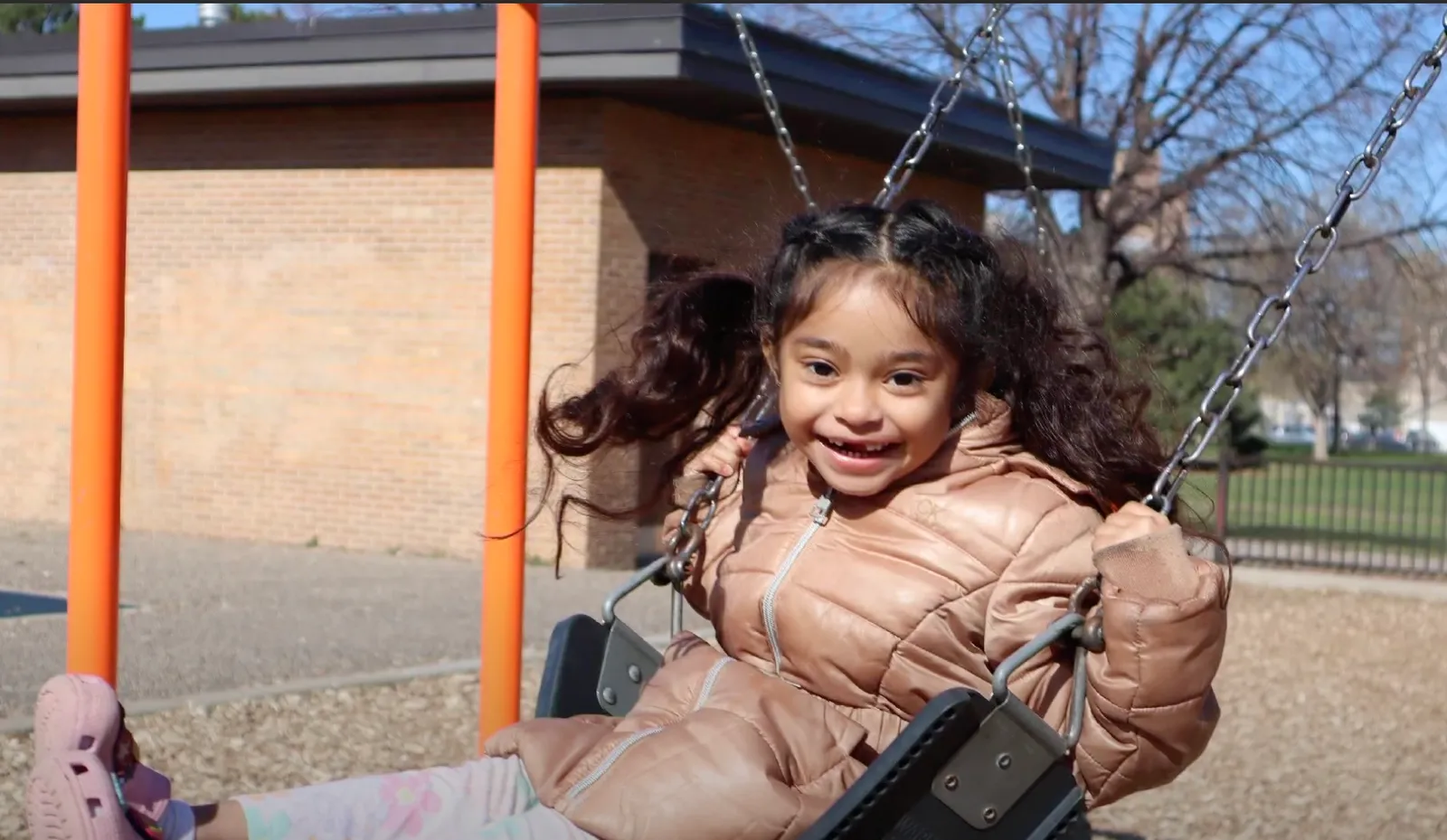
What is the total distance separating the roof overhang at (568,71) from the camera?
1074cm

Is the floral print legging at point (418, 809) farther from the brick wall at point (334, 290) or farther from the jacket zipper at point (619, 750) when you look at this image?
the brick wall at point (334, 290)

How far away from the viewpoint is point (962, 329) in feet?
8.45

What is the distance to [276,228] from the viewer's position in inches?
504

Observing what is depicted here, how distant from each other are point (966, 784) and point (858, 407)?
2.05ft

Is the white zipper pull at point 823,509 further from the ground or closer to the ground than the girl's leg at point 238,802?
further from the ground

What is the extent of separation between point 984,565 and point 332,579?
336 inches

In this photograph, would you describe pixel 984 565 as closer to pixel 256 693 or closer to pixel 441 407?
pixel 256 693

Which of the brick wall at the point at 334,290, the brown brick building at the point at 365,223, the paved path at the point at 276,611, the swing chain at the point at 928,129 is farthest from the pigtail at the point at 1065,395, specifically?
the brick wall at the point at 334,290

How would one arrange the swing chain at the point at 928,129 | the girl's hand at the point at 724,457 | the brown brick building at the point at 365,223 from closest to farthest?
the girl's hand at the point at 724,457 → the swing chain at the point at 928,129 → the brown brick building at the point at 365,223

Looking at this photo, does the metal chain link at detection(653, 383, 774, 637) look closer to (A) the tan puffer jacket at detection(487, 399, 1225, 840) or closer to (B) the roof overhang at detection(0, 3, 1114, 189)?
(A) the tan puffer jacket at detection(487, 399, 1225, 840)

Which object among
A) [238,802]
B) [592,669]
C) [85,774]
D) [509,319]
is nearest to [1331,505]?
[509,319]

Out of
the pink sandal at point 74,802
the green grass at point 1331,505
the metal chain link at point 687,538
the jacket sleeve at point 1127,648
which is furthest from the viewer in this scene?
the green grass at point 1331,505

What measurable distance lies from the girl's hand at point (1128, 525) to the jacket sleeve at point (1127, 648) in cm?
3

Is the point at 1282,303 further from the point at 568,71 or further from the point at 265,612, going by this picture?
the point at 568,71
